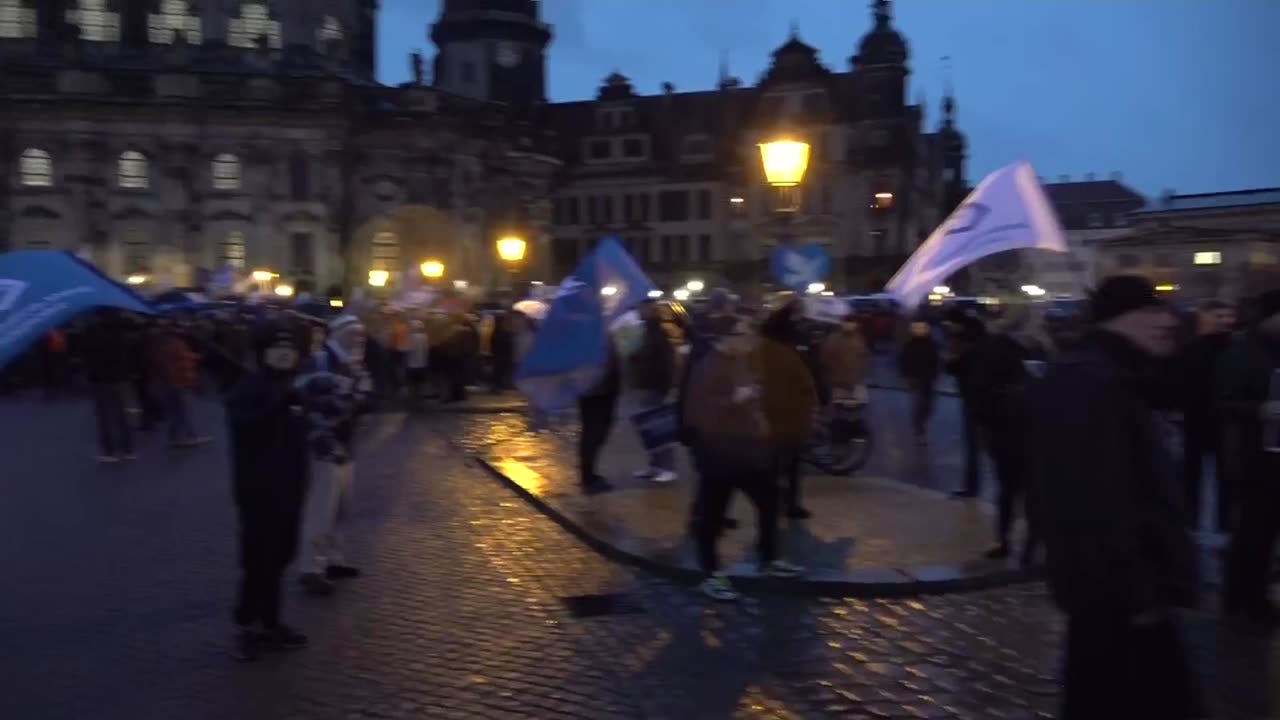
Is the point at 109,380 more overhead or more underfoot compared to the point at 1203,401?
more underfoot

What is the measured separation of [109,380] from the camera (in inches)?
640

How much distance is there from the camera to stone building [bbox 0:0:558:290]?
59.3 meters

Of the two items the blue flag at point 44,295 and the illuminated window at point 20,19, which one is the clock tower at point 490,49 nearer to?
the illuminated window at point 20,19

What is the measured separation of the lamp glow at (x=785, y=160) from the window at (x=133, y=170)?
5229cm

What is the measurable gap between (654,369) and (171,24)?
58.0 meters

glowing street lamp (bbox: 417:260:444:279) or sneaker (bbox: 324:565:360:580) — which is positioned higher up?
glowing street lamp (bbox: 417:260:444:279)

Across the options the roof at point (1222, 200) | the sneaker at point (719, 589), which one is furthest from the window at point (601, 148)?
the sneaker at point (719, 589)

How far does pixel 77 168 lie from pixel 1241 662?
6057cm

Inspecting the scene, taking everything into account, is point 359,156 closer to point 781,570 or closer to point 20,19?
point 20,19

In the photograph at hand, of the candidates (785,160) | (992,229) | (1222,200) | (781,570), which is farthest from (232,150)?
(781,570)

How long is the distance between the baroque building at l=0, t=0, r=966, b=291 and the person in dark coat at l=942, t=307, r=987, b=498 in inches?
1614

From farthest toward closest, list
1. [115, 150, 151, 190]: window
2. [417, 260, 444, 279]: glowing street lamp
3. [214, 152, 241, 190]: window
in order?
[214, 152, 241, 190]: window, [115, 150, 151, 190]: window, [417, 260, 444, 279]: glowing street lamp

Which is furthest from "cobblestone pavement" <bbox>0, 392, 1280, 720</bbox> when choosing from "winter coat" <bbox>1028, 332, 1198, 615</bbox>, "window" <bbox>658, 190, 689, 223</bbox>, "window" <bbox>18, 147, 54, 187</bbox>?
"window" <bbox>658, 190, 689, 223</bbox>

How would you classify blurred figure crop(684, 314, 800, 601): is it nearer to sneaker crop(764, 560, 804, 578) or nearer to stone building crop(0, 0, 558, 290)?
sneaker crop(764, 560, 804, 578)
